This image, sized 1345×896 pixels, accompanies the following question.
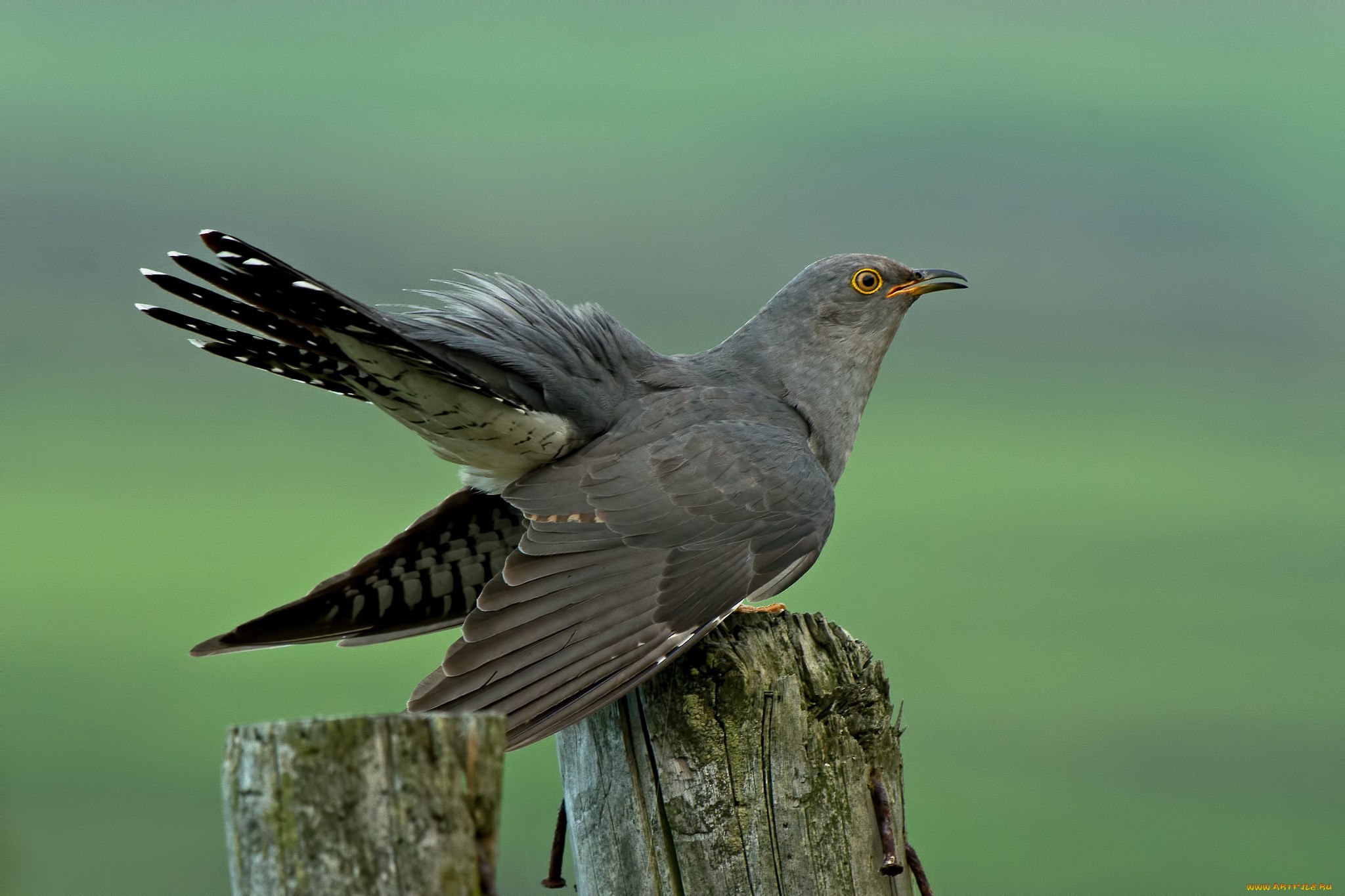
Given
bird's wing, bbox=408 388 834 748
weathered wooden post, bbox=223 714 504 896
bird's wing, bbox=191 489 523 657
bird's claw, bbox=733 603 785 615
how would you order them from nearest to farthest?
weathered wooden post, bbox=223 714 504 896 < bird's wing, bbox=408 388 834 748 < bird's claw, bbox=733 603 785 615 < bird's wing, bbox=191 489 523 657

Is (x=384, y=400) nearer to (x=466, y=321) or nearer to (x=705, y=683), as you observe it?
(x=466, y=321)

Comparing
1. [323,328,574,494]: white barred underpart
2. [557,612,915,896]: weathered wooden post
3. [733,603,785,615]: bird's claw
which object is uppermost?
[323,328,574,494]: white barred underpart

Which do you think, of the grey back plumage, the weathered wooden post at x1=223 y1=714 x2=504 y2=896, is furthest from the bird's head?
the weathered wooden post at x1=223 y1=714 x2=504 y2=896

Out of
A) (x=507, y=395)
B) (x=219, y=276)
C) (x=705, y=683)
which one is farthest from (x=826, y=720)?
(x=219, y=276)

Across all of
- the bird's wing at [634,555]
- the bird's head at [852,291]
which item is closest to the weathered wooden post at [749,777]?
the bird's wing at [634,555]

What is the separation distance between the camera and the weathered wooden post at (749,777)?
2.75 metres

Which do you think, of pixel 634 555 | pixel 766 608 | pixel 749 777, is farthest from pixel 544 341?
pixel 749 777

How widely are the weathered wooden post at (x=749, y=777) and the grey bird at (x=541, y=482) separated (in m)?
0.15

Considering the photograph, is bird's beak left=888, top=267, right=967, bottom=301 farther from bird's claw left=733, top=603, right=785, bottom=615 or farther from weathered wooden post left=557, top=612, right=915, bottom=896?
weathered wooden post left=557, top=612, right=915, bottom=896

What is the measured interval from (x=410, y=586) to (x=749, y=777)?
1.71 m

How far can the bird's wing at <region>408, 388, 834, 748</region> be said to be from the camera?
3010 millimetres

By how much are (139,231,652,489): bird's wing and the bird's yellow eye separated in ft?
3.97

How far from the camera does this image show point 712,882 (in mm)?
2727

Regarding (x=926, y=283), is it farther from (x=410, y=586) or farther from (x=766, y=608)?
(x=410, y=586)
